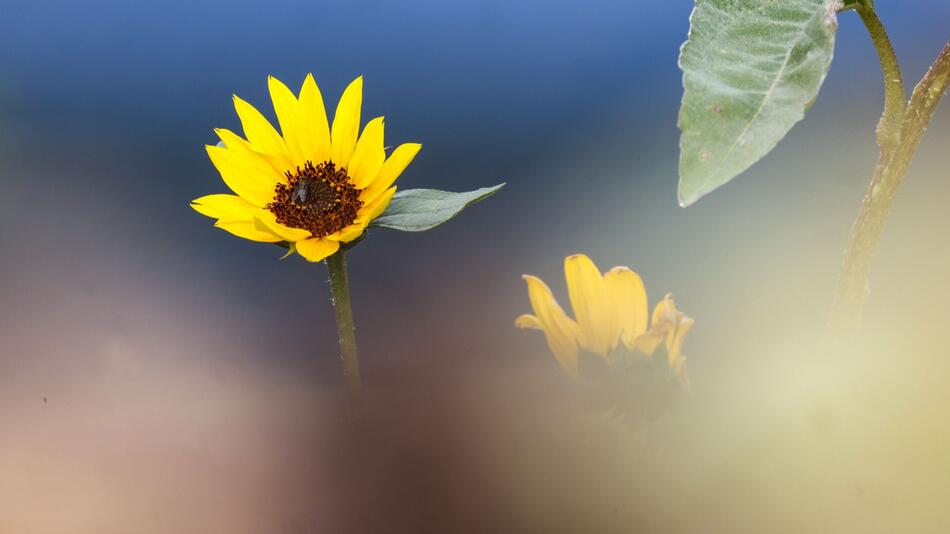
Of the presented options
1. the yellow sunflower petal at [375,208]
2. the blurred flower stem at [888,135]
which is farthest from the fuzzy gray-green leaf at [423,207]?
the blurred flower stem at [888,135]

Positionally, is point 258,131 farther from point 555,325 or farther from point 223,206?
point 555,325

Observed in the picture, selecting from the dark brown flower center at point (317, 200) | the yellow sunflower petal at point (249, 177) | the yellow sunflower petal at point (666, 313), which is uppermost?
the yellow sunflower petal at point (249, 177)

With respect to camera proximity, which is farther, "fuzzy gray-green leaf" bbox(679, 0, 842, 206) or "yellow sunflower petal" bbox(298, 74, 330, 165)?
"yellow sunflower petal" bbox(298, 74, 330, 165)

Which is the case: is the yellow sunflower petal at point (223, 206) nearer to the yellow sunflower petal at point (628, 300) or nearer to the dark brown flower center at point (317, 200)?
the dark brown flower center at point (317, 200)

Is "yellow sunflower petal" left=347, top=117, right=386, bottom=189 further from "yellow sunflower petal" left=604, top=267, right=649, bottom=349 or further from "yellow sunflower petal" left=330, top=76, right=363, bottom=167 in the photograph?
"yellow sunflower petal" left=604, top=267, right=649, bottom=349

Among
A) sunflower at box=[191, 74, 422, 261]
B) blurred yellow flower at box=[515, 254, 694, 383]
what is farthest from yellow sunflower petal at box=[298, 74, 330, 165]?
blurred yellow flower at box=[515, 254, 694, 383]

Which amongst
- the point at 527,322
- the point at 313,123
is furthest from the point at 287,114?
the point at 527,322
